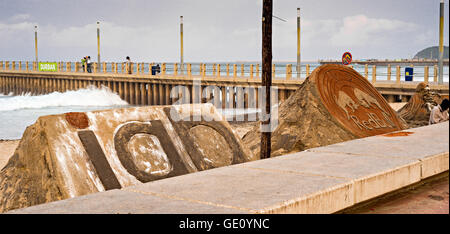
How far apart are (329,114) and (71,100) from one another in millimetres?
46612

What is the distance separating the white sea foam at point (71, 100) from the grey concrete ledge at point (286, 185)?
4414 centimetres

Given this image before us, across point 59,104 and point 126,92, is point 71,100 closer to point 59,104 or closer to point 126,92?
point 59,104

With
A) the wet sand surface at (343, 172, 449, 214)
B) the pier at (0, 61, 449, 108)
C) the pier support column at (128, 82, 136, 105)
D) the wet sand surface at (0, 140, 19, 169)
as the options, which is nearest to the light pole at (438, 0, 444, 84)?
the pier at (0, 61, 449, 108)

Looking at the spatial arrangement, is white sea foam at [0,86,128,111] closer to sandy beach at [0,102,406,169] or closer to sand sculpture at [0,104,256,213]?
sandy beach at [0,102,406,169]

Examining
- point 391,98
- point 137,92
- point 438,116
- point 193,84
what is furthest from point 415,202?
point 137,92

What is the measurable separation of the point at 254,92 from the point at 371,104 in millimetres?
24623

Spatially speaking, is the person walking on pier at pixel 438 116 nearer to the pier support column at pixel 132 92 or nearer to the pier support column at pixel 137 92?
the pier support column at pixel 137 92

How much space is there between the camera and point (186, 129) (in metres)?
7.27

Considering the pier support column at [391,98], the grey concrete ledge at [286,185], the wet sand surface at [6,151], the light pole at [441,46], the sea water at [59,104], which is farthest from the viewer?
the sea water at [59,104]

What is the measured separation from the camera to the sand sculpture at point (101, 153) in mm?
5965

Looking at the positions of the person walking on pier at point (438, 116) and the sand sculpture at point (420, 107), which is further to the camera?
the sand sculpture at point (420, 107)

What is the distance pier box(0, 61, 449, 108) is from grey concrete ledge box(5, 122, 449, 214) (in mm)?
18557

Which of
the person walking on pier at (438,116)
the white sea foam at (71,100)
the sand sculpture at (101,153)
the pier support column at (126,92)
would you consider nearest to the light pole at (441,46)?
the person walking on pier at (438,116)

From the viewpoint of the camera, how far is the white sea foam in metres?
49.1
